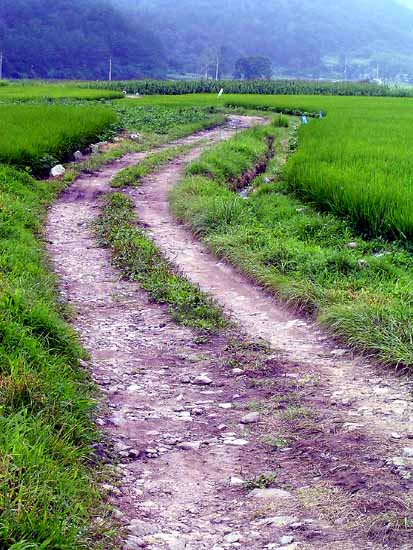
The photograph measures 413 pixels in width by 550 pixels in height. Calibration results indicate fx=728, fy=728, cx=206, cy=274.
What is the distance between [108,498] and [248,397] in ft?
5.48

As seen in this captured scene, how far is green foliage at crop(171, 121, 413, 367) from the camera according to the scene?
20.0 feet

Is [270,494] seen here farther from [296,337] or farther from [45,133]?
[45,133]

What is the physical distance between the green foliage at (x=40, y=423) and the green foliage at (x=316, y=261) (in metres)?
2.32

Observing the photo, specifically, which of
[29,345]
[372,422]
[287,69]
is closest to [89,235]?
[29,345]

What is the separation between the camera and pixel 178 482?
4.09 metres

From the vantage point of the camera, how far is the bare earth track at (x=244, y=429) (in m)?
3.63

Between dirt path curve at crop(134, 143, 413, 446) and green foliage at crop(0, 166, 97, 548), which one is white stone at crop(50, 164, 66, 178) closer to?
dirt path curve at crop(134, 143, 413, 446)

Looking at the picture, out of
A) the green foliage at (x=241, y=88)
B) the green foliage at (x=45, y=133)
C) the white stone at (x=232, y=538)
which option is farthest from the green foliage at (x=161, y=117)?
the green foliage at (x=241, y=88)

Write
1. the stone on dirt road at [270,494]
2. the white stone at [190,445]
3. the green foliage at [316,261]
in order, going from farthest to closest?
1. the green foliage at [316,261]
2. the white stone at [190,445]
3. the stone on dirt road at [270,494]

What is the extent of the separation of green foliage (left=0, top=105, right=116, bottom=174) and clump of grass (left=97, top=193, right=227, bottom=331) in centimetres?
386

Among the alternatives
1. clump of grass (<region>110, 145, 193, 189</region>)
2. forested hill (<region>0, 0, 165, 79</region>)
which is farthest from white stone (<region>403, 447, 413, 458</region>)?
forested hill (<region>0, 0, 165, 79</region>)

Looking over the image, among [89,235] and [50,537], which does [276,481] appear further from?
[89,235]

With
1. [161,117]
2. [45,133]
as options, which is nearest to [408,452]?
[45,133]

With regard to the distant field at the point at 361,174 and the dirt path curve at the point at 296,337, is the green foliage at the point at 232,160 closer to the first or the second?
the distant field at the point at 361,174
